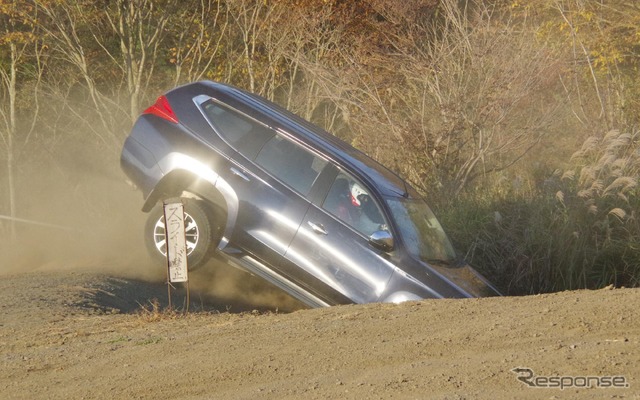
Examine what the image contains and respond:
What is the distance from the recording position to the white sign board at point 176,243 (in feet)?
28.7

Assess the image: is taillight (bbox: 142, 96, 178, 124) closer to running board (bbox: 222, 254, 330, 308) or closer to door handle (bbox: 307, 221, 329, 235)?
running board (bbox: 222, 254, 330, 308)

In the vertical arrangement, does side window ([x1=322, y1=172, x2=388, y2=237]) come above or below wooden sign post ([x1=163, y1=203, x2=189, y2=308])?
above

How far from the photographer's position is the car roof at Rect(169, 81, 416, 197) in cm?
1005

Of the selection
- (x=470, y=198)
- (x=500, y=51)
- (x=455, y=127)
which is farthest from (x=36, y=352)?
(x=500, y=51)

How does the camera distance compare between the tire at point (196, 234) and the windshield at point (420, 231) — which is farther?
the tire at point (196, 234)

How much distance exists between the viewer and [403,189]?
1059 centimetres

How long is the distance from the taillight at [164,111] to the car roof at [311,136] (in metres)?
0.21

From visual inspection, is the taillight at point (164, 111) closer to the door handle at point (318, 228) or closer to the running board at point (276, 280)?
the running board at point (276, 280)

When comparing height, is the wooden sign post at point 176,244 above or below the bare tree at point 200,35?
below

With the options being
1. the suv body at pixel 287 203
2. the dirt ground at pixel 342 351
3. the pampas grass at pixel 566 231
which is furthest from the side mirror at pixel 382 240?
the pampas grass at pixel 566 231

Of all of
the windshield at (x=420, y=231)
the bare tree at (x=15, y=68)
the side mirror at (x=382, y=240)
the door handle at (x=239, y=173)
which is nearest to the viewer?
the side mirror at (x=382, y=240)

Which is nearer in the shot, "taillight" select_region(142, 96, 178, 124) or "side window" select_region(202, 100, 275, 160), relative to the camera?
"side window" select_region(202, 100, 275, 160)

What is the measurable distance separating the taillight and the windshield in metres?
2.43

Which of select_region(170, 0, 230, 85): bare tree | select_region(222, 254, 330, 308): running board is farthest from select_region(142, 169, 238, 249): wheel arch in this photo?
select_region(170, 0, 230, 85): bare tree
